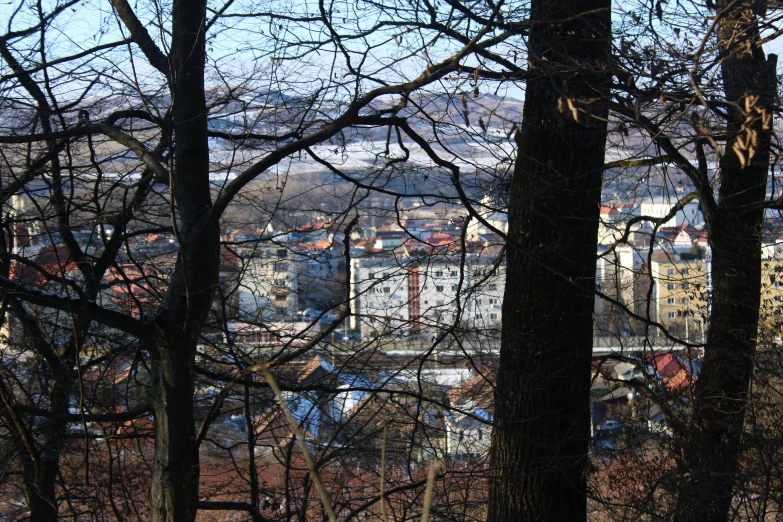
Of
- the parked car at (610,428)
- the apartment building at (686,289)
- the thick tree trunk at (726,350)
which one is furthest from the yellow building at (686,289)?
the parked car at (610,428)

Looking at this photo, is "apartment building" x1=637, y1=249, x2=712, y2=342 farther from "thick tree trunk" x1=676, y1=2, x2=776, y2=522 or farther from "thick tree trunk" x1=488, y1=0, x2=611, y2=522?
"thick tree trunk" x1=488, y1=0, x2=611, y2=522

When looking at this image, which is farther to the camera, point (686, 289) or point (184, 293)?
point (686, 289)

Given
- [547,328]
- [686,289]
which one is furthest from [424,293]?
[686,289]

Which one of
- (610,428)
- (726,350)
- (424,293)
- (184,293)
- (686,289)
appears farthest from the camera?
(610,428)

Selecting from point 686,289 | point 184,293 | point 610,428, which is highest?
point 686,289

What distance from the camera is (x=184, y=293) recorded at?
384 cm

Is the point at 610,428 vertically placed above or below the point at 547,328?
below

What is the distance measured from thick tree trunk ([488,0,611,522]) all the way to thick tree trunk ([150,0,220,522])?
2361 mm

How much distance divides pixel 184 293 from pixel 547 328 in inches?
112

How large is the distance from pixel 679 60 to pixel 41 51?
15.2 feet

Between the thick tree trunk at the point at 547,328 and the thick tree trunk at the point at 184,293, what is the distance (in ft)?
7.75

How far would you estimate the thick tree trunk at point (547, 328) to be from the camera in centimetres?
527

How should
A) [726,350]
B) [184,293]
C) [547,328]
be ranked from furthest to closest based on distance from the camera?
[726,350]
[547,328]
[184,293]

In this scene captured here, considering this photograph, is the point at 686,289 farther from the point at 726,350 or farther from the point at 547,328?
the point at 547,328
